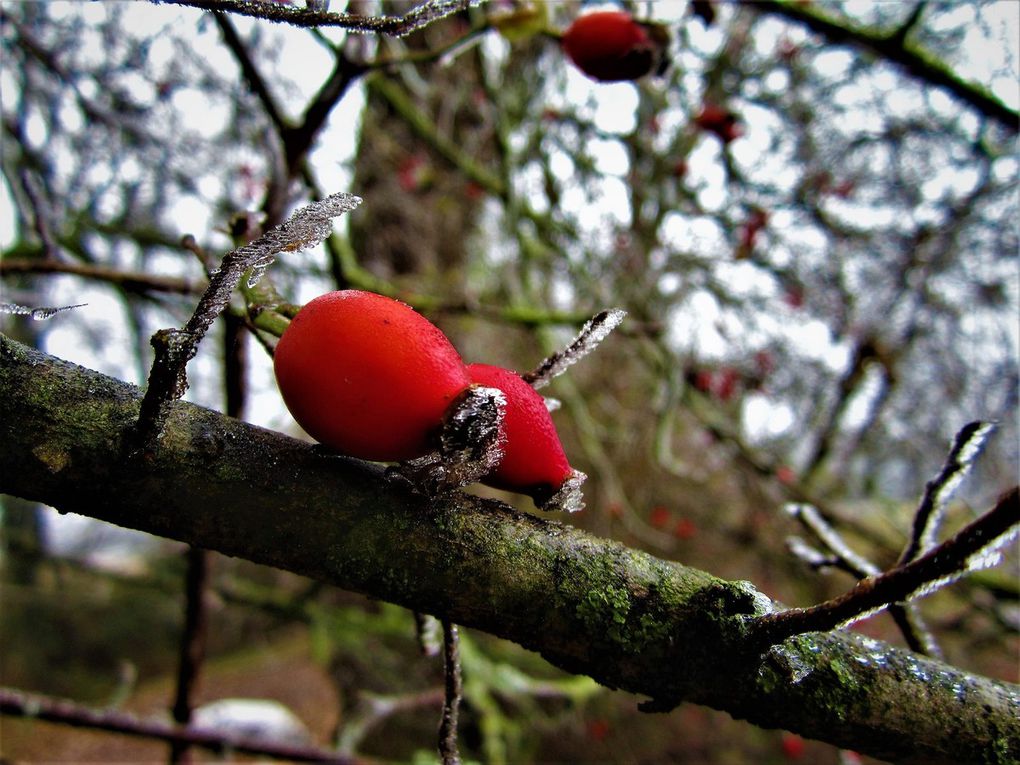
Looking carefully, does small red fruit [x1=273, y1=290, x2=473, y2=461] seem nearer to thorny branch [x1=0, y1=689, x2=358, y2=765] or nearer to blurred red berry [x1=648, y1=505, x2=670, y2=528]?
thorny branch [x1=0, y1=689, x2=358, y2=765]

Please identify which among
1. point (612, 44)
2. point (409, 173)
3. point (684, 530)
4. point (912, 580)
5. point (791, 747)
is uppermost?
point (409, 173)

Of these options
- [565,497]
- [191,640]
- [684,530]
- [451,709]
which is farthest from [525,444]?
[684,530]

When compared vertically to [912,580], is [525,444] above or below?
above

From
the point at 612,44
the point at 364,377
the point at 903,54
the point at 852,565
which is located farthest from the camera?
the point at 903,54

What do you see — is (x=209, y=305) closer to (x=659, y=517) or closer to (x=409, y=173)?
(x=409, y=173)

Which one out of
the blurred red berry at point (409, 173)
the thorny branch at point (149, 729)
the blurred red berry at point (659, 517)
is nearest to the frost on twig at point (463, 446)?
the thorny branch at point (149, 729)

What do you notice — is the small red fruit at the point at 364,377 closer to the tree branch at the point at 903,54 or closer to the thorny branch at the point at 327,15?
the thorny branch at the point at 327,15

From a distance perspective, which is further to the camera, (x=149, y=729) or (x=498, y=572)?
(x=149, y=729)
